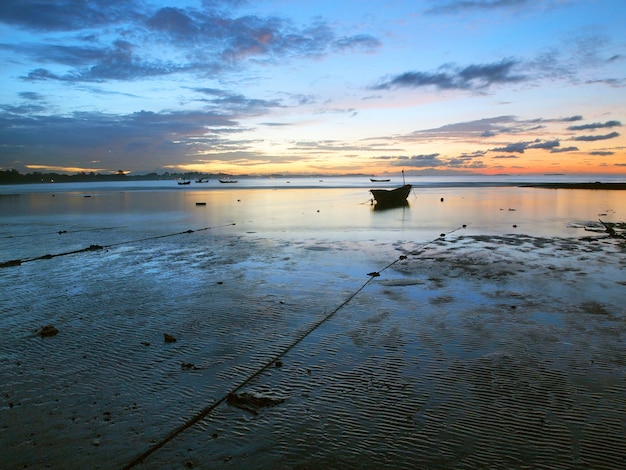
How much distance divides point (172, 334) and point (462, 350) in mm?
4927

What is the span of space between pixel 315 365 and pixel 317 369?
0.42 feet

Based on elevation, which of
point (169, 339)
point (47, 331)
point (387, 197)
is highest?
point (387, 197)

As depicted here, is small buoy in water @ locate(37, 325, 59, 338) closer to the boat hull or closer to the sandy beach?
the sandy beach

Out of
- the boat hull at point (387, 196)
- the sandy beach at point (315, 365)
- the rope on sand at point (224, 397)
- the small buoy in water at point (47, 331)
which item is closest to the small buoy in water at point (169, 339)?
the sandy beach at point (315, 365)

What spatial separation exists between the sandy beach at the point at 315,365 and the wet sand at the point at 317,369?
0.03 m

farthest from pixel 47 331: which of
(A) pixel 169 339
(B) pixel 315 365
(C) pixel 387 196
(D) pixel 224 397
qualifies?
(C) pixel 387 196

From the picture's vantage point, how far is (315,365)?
6.13 metres

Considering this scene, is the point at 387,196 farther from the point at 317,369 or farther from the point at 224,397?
the point at 224,397

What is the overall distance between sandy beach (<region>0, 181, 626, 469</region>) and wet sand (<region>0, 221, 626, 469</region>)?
0.09 feet

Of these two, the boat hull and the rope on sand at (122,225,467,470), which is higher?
the boat hull

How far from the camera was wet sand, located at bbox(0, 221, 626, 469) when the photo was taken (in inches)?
167

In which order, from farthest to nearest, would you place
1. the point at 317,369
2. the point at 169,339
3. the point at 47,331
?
the point at 47,331
the point at 169,339
the point at 317,369

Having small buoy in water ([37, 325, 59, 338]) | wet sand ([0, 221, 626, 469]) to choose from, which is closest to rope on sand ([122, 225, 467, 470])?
wet sand ([0, 221, 626, 469])

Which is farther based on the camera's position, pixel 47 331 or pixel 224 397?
pixel 47 331
